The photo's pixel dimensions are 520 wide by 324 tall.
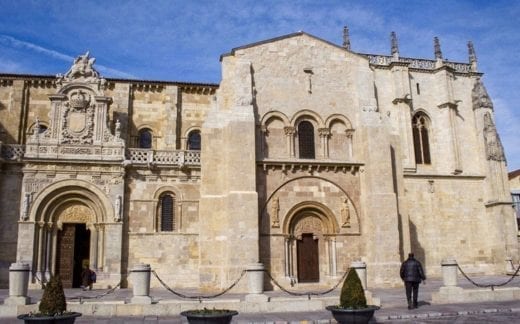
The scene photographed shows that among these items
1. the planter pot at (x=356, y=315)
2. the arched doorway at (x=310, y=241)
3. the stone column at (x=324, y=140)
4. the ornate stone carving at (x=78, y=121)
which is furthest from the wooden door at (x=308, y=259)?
the ornate stone carving at (x=78, y=121)

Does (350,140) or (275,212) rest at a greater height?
(350,140)

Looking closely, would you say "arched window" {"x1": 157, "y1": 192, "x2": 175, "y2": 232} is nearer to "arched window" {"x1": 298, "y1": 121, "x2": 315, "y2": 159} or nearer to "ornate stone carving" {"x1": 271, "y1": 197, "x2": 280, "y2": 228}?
"ornate stone carving" {"x1": 271, "y1": 197, "x2": 280, "y2": 228}

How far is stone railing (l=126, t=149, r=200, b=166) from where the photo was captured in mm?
23875

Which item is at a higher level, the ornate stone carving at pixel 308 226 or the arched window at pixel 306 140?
the arched window at pixel 306 140

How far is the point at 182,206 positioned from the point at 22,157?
811cm

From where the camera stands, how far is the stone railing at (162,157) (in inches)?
940

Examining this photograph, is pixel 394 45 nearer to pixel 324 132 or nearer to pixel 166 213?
pixel 324 132

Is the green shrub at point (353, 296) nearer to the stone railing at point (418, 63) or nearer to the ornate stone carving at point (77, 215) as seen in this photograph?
the ornate stone carving at point (77, 215)

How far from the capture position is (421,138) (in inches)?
1180

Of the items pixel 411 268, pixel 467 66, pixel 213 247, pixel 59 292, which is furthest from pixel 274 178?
pixel 467 66

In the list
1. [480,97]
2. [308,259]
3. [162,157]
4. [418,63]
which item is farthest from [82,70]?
[480,97]

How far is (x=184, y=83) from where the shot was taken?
2847cm

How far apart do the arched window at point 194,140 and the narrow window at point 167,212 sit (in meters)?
5.18

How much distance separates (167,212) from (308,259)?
24.7ft
